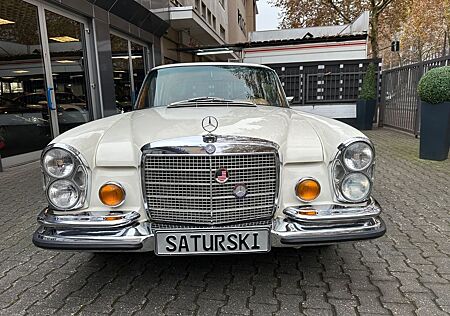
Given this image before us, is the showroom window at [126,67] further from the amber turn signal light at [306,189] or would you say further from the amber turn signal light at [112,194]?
the amber turn signal light at [306,189]

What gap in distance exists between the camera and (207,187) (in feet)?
7.15

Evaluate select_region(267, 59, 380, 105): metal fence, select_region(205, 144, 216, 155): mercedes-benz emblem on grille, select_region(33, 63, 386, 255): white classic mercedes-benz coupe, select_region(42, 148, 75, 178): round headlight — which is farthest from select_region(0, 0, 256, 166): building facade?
select_region(267, 59, 380, 105): metal fence

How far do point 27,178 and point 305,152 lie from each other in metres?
5.12

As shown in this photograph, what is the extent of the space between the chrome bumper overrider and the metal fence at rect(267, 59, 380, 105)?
10.8 metres

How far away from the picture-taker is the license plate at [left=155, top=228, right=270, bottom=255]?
6.92 ft

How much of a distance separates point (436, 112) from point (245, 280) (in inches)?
209

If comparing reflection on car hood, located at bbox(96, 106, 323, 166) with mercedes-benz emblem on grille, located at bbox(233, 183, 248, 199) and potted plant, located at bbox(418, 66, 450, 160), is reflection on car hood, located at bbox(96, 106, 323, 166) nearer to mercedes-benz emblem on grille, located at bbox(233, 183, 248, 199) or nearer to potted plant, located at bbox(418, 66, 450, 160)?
mercedes-benz emblem on grille, located at bbox(233, 183, 248, 199)

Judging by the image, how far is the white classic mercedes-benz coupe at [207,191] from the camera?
2119 mm

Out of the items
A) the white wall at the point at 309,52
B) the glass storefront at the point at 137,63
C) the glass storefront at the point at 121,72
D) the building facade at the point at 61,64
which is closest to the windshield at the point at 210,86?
the building facade at the point at 61,64

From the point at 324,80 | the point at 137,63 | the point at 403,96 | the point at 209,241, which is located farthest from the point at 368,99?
the point at 209,241

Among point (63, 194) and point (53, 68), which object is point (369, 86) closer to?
point (53, 68)

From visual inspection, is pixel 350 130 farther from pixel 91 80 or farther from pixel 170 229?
pixel 91 80

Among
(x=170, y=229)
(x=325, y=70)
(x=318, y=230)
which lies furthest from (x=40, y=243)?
(x=325, y=70)

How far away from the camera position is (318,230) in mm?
2139
